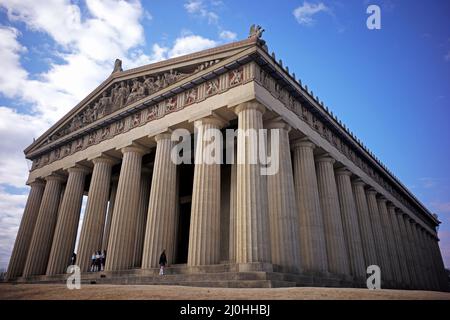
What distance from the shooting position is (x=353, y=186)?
96.3 feet

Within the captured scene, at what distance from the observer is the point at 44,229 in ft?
91.1

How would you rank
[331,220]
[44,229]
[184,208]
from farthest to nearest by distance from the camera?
[184,208]
[44,229]
[331,220]

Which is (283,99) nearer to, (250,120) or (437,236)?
(250,120)

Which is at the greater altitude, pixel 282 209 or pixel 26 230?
pixel 26 230

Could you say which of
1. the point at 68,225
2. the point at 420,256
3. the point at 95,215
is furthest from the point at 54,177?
the point at 420,256

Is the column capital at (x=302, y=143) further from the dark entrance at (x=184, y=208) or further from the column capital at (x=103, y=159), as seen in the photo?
the column capital at (x=103, y=159)

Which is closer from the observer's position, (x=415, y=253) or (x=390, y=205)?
(x=390, y=205)

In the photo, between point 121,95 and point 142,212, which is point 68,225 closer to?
point 142,212

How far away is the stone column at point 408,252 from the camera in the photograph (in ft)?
113

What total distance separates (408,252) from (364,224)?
14159 millimetres

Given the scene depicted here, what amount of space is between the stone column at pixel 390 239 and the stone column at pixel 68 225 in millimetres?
30187

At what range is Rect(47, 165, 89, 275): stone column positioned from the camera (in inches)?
973

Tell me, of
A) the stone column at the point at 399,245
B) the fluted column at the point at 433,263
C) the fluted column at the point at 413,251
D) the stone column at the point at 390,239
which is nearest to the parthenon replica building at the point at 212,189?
the stone column at the point at 390,239
